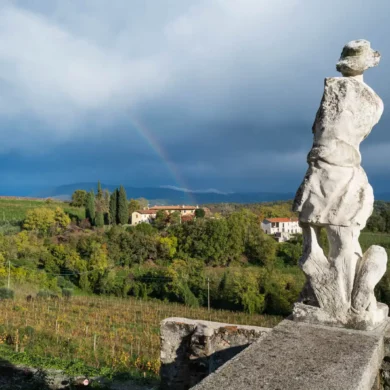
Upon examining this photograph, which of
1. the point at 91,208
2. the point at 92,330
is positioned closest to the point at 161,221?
the point at 91,208

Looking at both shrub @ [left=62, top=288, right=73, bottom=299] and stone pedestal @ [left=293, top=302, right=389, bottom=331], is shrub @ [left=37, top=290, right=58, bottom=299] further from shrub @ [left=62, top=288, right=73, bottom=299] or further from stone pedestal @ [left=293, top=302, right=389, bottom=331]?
stone pedestal @ [left=293, top=302, right=389, bottom=331]

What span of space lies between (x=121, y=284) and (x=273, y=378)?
3195 centimetres

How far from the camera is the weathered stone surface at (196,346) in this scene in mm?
4875

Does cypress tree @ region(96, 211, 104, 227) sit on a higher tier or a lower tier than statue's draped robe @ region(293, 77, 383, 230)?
higher

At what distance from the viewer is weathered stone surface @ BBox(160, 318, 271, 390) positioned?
16.0 feet

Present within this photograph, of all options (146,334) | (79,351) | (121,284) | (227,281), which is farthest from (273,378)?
(121,284)

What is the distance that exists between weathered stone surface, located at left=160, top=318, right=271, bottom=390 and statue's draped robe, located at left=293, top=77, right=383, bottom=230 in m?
1.74

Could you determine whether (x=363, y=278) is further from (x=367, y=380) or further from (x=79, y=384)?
(x=79, y=384)

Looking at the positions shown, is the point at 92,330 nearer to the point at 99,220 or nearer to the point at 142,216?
the point at 99,220

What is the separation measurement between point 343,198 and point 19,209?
5865 cm

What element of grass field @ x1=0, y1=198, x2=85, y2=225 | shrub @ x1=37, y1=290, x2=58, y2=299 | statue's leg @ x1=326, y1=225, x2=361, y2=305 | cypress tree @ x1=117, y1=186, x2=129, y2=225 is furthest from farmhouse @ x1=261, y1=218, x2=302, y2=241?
statue's leg @ x1=326, y1=225, x2=361, y2=305

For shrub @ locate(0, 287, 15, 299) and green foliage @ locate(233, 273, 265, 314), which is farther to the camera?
green foliage @ locate(233, 273, 265, 314)

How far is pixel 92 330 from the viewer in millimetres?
18250

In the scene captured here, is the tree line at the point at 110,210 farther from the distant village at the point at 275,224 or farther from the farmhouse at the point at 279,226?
the farmhouse at the point at 279,226
